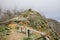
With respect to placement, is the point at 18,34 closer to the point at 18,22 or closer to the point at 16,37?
the point at 16,37

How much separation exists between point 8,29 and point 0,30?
1.90 feet

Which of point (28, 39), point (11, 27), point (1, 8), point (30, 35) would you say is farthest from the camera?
point (1, 8)

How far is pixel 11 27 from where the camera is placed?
11.6 meters

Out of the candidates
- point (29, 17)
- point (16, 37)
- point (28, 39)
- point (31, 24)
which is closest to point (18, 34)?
point (16, 37)

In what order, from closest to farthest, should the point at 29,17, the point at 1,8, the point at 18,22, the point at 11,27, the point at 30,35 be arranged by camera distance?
the point at 30,35
the point at 11,27
the point at 18,22
the point at 29,17
the point at 1,8

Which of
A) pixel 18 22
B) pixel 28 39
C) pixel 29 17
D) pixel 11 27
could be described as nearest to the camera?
pixel 28 39

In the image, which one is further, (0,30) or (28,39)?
(0,30)

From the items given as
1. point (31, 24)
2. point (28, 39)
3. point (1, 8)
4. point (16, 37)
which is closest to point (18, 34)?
point (16, 37)

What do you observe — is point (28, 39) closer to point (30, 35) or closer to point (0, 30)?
point (30, 35)

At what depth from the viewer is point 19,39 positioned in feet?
33.7

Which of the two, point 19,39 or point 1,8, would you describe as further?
point 1,8

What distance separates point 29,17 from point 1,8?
776cm

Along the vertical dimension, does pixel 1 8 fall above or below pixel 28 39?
above

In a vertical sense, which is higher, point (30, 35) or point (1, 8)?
point (1, 8)
